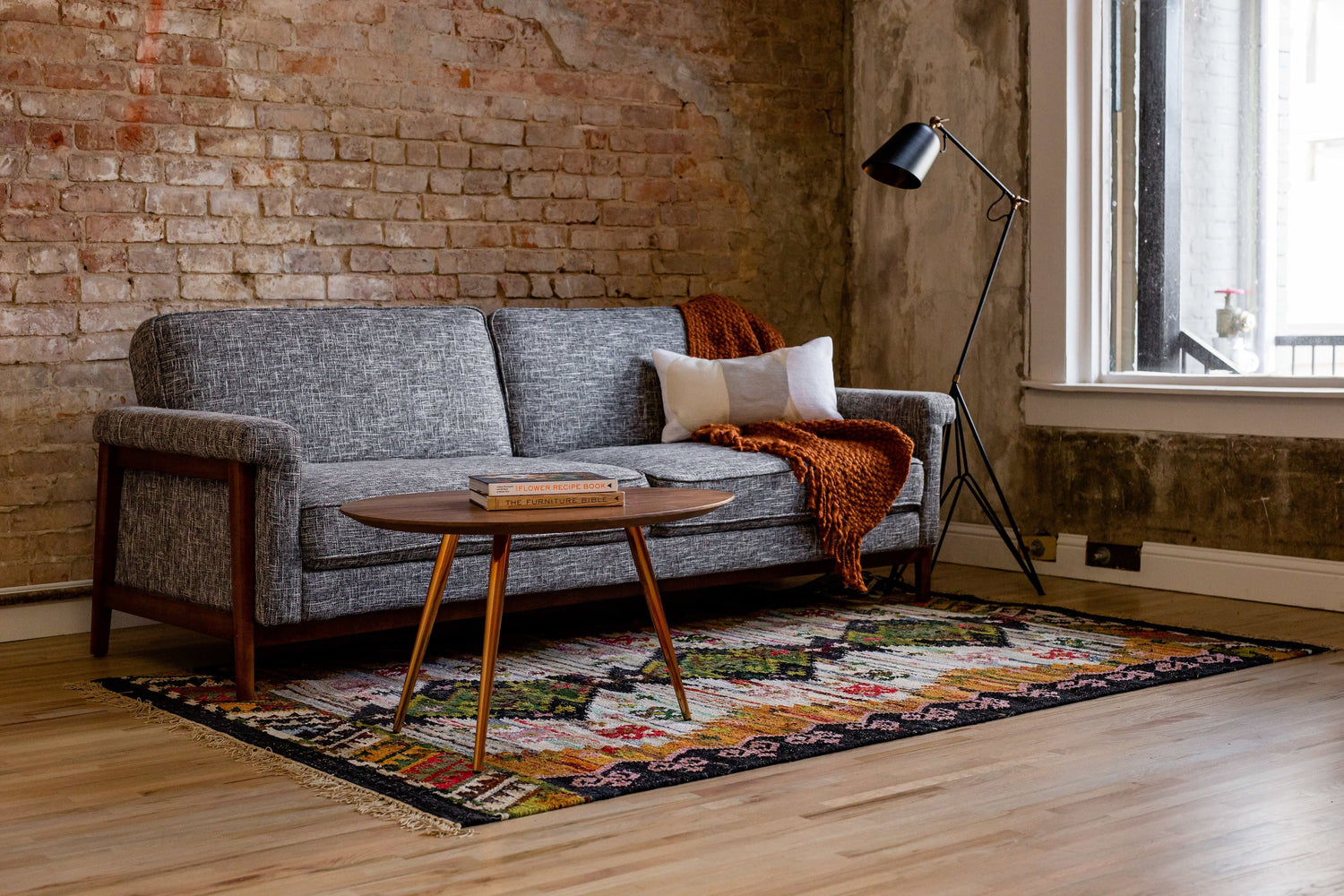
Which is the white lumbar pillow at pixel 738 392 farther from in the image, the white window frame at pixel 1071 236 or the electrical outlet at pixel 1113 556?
the electrical outlet at pixel 1113 556

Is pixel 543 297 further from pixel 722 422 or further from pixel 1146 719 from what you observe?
pixel 1146 719

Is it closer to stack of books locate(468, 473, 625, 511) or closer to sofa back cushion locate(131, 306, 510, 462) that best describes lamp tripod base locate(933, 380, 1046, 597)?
sofa back cushion locate(131, 306, 510, 462)

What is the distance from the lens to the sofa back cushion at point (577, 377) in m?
4.36

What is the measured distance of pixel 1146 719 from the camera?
2963mm

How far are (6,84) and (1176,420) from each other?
3502 mm

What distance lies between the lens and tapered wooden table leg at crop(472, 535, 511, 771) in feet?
8.63

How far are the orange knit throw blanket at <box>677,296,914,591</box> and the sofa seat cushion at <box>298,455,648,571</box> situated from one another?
49cm

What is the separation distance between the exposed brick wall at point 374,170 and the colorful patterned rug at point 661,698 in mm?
1170

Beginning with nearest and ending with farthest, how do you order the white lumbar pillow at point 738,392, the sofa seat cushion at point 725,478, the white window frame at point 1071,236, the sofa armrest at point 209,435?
the sofa armrest at point 209,435 < the sofa seat cushion at point 725,478 < the white lumbar pillow at point 738,392 < the white window frame at point 1071,236

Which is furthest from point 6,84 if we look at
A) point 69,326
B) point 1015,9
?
point 1015,9

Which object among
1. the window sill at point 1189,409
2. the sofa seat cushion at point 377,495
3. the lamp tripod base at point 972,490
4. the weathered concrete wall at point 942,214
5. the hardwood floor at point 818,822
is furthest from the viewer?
the weathered concrete wall at point 942,214

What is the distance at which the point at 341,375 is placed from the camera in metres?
3.99

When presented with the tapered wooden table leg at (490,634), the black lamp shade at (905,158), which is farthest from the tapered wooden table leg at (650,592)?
the black lamp shade at (905,158)

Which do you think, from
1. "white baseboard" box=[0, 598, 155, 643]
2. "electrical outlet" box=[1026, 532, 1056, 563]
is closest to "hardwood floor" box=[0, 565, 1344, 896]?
"white baseboard" box=[0, 598, 155, 643]
